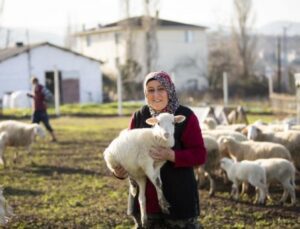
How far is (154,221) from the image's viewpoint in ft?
13.6

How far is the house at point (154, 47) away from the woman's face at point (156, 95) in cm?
4292

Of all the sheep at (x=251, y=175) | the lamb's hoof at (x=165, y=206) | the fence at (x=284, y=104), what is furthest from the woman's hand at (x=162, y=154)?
the fence at (x=284, y=104)

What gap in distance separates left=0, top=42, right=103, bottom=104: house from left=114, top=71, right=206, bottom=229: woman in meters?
33.7

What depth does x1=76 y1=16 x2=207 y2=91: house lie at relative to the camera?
47875 mm

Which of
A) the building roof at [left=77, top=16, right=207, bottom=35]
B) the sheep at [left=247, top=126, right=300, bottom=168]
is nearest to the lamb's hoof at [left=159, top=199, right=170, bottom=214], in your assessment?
the sheep at [left=247, top=126, right=300, bottom=168]

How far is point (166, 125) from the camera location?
13.0 ft

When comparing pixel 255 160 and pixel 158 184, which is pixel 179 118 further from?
pixel 255 160

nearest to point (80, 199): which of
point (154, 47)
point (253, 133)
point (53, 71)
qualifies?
point (253, 133)

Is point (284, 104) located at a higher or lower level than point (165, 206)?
higher

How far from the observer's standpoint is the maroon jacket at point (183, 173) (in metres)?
4.05

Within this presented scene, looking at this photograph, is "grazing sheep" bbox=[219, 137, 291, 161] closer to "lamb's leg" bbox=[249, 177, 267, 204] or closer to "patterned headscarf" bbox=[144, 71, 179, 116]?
"lamb's leg" bbox=[249, 177, 267, 204]

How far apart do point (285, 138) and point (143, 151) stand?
6882 millimetres

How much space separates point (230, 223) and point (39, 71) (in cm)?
3282

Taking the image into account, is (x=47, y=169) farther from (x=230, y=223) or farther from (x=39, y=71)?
(x=39, y=71)
